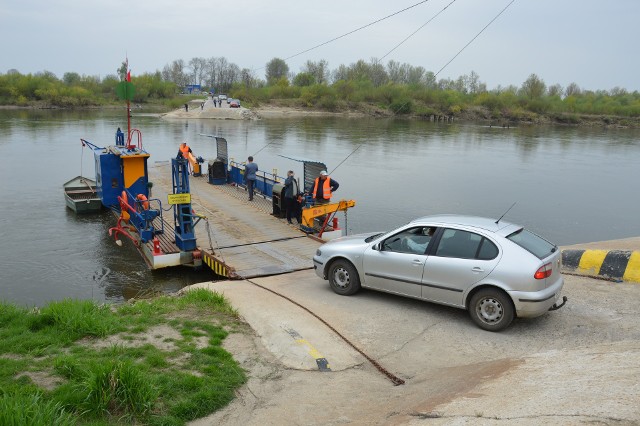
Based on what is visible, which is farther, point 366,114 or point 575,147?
point 366,114

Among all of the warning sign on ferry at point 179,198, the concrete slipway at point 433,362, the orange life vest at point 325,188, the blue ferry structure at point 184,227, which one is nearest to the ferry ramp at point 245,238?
the blue ferry structure at point 184,227

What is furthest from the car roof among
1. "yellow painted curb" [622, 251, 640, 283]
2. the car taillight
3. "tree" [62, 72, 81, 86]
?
"tree" [62, 72, 81, 86]

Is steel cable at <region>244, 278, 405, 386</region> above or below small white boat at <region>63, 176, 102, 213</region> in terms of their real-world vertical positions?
above

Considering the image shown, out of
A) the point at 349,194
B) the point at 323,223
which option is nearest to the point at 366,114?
the point at 349,194

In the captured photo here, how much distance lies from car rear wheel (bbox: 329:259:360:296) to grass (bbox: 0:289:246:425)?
182 centimetres

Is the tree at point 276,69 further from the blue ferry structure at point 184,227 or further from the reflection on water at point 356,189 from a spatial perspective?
the blue ferry structure at point 184,227

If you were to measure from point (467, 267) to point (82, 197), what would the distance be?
684 inches

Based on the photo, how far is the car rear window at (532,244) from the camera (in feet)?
23.1

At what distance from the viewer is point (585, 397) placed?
4203 mm

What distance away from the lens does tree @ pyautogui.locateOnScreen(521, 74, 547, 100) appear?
119 metres

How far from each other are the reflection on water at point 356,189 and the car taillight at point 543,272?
327 inches

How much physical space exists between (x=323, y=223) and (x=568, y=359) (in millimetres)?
9584

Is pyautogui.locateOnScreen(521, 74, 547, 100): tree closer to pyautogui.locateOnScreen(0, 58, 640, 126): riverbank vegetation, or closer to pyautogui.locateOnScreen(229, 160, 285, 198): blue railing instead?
pyautogui.locateOnScreen(0, 58, 640, 126): riverbank vegetation

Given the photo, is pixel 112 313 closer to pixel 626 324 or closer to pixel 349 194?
pixel 626 324
